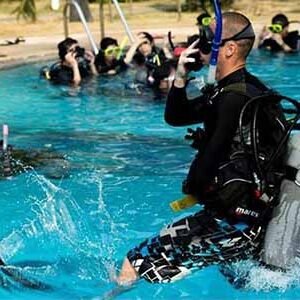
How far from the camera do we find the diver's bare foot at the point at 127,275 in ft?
11.8

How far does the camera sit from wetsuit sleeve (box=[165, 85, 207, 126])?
3.54 m

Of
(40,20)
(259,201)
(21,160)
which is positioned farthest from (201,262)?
(40,20)

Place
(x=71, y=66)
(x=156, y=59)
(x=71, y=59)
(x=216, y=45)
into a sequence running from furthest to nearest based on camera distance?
(x=71, y=66)
(x=71, y=59)
(x=156, y=59)
(x=216, y=45)

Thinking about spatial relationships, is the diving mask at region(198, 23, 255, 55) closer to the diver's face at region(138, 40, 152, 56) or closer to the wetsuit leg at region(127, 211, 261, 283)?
the wetsuit leg at region(127, 211, 261, 283)

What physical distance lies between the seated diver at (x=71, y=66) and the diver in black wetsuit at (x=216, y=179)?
318 inches

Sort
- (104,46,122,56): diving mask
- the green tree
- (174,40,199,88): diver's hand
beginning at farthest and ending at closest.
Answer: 1. the green tree
2. (104,46,122,56): diving mask
3. (174,40,199,88): diver's hand

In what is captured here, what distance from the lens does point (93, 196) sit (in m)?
6.25

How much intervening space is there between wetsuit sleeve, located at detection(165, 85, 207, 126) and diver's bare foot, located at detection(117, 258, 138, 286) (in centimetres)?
70

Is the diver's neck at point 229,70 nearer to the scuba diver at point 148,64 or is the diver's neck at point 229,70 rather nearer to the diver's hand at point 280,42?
the scuba diver at point 148,64

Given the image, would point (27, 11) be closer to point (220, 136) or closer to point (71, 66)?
point (71, 66)

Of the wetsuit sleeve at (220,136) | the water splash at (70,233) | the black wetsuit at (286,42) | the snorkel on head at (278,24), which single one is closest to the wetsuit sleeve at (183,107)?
the wetsuit sleeve at (220,136)

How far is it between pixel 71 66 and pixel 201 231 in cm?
844

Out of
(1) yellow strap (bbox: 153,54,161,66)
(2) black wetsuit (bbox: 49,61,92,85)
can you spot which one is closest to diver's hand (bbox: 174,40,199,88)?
(1) yellow strap (bbox: 153,54,161,66)

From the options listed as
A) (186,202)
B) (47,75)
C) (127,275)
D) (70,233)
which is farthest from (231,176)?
(47,75)
